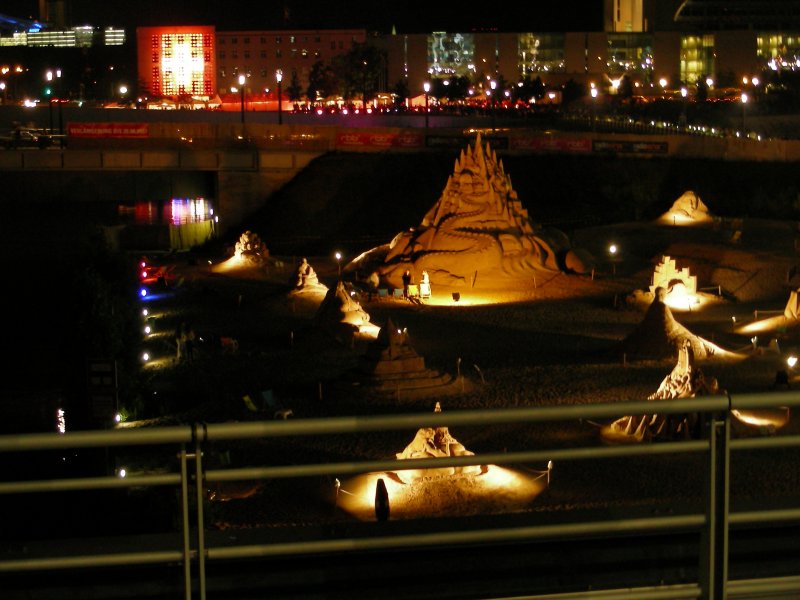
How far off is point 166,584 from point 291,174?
48276mm

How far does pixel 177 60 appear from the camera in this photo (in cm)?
10188

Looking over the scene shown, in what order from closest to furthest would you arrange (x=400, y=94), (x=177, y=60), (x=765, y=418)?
(x=765, y=418)
(x=400, y=94)
(x=177, y=60)

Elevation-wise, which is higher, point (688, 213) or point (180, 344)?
point (688, 213)

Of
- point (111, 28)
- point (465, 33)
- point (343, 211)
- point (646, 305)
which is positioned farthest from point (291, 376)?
point (111, 28)

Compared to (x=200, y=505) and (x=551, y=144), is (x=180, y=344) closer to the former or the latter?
(x=200, y=505)

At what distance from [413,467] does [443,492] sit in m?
11.6

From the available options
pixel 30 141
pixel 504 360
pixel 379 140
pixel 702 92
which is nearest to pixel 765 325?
pixel 504 360

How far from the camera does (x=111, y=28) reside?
14288 cm

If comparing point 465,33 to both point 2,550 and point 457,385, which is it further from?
point 2,550

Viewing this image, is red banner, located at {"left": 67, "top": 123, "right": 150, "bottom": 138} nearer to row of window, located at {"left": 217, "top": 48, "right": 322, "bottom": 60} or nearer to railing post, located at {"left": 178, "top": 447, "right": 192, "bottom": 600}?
row of window, located at {"left": 217, "top": 48, "right": 322, "bottom": 60}

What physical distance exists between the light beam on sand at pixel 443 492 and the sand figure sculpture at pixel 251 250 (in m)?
23.0

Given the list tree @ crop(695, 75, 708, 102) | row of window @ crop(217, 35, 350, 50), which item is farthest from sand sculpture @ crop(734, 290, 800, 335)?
row of window @ crop(217, 35, 350, 50)

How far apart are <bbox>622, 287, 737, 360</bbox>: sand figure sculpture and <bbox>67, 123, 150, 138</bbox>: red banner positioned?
108ft

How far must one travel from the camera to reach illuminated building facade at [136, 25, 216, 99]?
10044 cm
